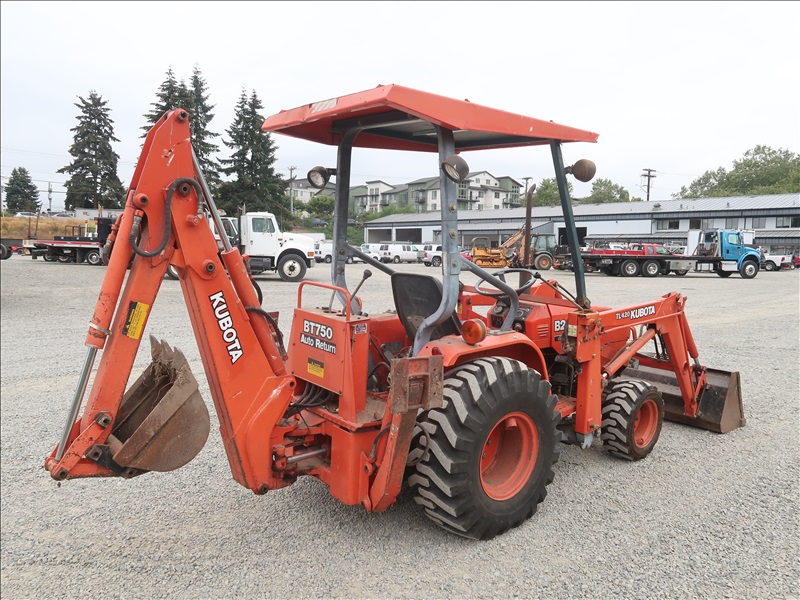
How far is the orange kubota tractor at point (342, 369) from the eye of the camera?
2.80 m

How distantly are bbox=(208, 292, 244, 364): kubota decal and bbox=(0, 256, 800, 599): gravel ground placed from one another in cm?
111

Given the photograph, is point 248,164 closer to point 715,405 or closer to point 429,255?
point 429,255

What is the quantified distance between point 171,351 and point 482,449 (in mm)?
1875

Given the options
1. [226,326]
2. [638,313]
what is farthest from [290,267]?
[226,326]

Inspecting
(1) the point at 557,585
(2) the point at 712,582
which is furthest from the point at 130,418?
(2) the point at 712,582

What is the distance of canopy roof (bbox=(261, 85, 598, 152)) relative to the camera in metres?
2.95

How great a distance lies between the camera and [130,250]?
9.09 feet

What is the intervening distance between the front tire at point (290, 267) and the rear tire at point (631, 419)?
1682 centimetres

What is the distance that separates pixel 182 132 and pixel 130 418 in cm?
155

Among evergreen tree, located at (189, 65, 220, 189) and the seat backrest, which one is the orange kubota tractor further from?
evergreen tree, located at (189, 65, 220, 189)

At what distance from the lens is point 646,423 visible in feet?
15.3

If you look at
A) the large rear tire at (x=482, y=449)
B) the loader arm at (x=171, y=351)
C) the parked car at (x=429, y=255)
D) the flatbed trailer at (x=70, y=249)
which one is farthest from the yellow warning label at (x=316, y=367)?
the parked car at (x=429, y=255)

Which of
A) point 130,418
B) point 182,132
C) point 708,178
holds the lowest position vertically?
point 130,418

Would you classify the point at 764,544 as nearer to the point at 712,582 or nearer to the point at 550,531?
the point at 712,582
